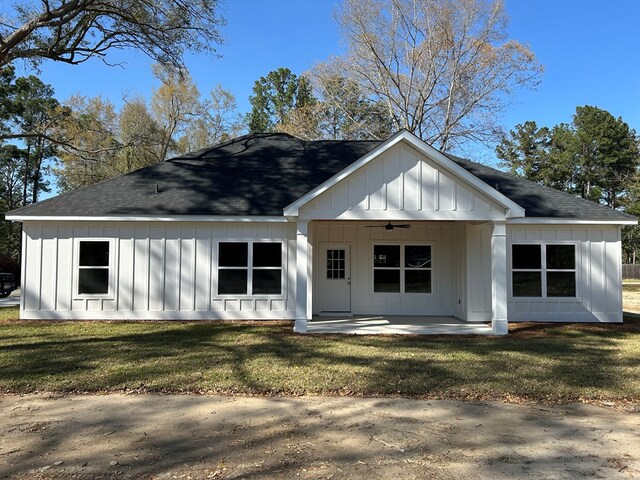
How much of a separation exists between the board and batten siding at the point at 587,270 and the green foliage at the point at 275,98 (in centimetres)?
3170

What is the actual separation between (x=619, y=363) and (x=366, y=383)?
4.54 m

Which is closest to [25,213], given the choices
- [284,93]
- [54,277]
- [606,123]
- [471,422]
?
[54,277]

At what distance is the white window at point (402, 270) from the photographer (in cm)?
1448

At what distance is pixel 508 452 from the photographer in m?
4.48

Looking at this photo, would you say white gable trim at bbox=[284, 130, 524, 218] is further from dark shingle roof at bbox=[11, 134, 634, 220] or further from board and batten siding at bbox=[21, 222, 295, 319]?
board and batten siding at bbox=[21, 222, 295, 319]

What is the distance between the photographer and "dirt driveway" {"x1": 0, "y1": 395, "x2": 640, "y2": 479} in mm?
4066

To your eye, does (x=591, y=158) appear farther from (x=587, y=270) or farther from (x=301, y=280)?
(x=301, y=280)

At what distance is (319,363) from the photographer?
7.91 metres

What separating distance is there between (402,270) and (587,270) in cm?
492

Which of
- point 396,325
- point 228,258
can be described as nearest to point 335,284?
point 396,325

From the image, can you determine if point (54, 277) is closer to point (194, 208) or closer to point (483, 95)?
point (194, 208)

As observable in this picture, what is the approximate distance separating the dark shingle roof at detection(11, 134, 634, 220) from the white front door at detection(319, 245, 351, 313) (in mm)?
2235

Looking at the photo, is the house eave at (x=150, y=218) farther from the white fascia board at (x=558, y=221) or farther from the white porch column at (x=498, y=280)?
the white fascia board at (x=558, y=221)

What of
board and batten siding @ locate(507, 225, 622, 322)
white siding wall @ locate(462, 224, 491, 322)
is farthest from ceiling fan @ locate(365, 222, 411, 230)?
board and batten siding @ locate(507, 225, 622, 322)
